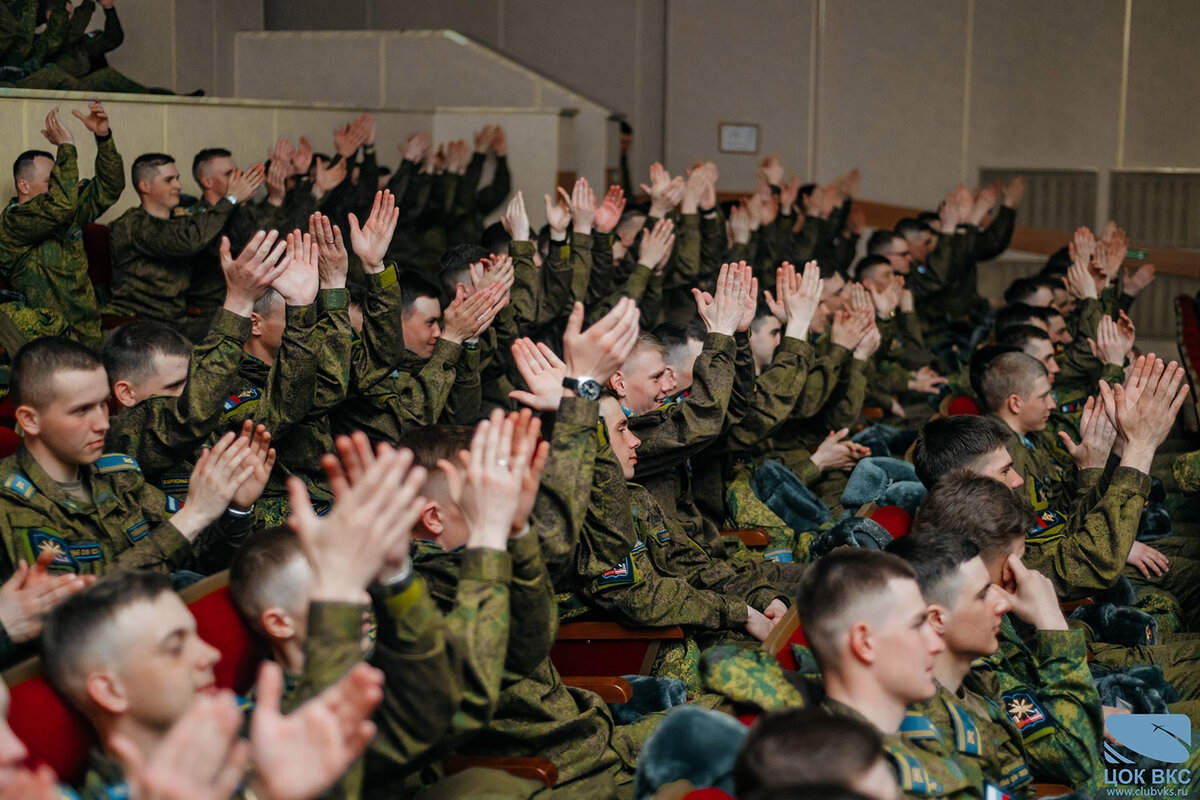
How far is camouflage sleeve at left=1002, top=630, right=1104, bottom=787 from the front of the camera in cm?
234

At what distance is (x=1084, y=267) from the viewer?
5.25 m

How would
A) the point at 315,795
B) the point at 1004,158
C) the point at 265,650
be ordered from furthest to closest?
1. the point at 1004,158
2. the point at 265,650
3. the point at 315,795

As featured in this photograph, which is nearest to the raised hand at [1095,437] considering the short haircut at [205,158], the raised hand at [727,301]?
the raised hand at [727,301]

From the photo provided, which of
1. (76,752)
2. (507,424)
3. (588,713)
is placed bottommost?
(588,713)

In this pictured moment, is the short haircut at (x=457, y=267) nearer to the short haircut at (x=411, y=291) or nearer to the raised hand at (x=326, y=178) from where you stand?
the short haircut at (x=411, y=291)

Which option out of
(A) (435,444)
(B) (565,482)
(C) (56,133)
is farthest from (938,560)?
(C) (56,133)

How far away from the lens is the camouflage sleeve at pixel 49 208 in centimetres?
506

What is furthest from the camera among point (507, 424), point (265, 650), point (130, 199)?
point (130, 199)

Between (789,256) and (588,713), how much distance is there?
5.77 metres

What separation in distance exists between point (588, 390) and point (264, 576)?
2.21 feet

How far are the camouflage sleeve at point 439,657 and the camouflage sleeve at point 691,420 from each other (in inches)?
58.3

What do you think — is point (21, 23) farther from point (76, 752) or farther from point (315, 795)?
point (315, 795)

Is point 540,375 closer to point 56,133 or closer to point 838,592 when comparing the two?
point 838,592

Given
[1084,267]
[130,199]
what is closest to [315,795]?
[1084,267]
